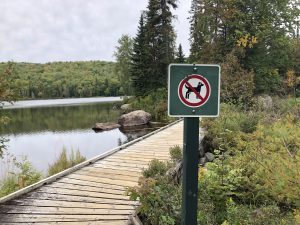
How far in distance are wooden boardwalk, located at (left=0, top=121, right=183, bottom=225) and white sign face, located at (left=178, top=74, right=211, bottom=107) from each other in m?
2.70

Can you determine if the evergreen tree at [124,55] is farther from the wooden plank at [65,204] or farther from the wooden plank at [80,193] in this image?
the wooden plank at [65,204]

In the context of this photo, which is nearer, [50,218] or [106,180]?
[50,218]

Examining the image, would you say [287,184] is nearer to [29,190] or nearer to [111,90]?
[29,190]

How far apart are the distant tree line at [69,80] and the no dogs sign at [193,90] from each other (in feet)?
241

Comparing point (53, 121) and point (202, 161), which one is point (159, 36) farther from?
point (202, 161)

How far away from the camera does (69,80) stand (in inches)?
3211

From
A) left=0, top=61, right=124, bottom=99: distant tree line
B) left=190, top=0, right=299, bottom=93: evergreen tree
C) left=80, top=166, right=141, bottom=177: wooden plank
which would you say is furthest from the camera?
left=0, top=61, right=124, bottom=99: distant tree line

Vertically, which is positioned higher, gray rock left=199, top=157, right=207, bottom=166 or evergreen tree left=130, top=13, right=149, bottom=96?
evergreen tree left=130, top=13, right=149, bottom=96

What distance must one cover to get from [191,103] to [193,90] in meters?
0.09

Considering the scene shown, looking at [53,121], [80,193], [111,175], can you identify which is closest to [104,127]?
[53,121]

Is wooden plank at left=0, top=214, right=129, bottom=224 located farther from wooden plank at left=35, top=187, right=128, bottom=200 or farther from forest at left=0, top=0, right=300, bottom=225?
wooden plank at left=35, top=187, right=128, bottom=200

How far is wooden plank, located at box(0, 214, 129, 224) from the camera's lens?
4.26 m

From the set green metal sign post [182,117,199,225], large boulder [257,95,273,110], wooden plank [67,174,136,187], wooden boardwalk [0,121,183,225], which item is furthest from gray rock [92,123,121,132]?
green metal sign post [182,117,199,225]

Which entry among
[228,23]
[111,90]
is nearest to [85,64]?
[111,90]
